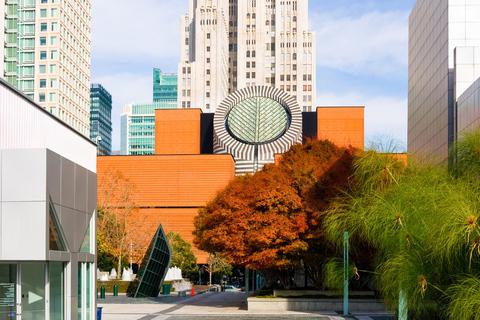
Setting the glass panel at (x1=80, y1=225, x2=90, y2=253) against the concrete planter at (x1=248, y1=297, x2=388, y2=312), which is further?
the concrete planter at (x1=248, y1=297, x2=388, y2=312)

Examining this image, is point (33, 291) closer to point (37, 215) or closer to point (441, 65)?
point (37, 215)

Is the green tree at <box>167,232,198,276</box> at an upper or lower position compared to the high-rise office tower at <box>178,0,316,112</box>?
lower

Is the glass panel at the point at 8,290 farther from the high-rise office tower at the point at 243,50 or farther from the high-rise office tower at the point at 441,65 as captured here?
the high-rise office tower at the point at 243,50

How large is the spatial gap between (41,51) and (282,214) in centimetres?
7474

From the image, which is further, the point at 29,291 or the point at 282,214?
the point at 282,214

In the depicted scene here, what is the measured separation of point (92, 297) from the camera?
20594 mm

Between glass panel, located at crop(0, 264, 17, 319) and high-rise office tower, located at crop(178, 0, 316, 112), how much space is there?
386 ft

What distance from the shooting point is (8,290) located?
1648 centimetres

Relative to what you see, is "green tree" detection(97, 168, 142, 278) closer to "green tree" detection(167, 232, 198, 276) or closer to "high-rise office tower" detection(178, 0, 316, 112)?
"green tree" detection(167, 232, 198, 276)

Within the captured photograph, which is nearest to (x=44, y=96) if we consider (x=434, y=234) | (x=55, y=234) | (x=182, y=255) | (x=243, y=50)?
(x=182, y=255)

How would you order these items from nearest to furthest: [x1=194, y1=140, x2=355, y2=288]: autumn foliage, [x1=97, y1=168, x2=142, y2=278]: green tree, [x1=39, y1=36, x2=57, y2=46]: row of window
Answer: [x1=194, y1=140, x2=355, y2=288]: autumn foliage
[x1=97, y1=168, x2=142, y2=278]: green tree
[x1=39, y1=36, x2=57, y2=46]: row of window

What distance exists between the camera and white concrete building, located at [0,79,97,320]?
16.1m

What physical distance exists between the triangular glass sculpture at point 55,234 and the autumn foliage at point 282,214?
16.0 meters

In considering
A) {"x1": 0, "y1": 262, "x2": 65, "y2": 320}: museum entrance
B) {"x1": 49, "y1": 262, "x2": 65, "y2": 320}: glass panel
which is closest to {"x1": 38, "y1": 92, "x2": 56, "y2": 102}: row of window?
{"x1": 49, "y1": 262, "x2": 65, "y2": 320}: glass panel
